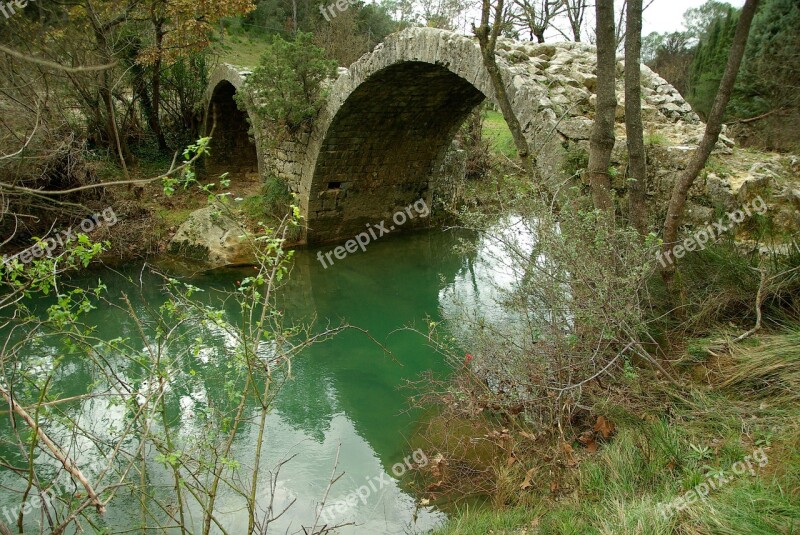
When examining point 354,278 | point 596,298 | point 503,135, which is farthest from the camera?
point 503,135

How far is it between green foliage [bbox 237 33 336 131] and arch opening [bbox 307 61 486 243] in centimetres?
59

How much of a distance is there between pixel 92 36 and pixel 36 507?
27.2 feet

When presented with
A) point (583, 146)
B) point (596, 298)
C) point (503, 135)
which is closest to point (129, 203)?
point (583, 146)

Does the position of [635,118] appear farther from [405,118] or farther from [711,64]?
[711,64]

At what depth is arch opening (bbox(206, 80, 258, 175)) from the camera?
12.2 metres

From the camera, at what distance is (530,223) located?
156 inches

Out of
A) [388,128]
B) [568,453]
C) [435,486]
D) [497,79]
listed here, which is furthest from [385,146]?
[568,453]

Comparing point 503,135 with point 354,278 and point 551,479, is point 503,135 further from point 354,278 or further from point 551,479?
point 551,479

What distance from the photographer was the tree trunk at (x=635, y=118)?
405 cm

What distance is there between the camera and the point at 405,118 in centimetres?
963

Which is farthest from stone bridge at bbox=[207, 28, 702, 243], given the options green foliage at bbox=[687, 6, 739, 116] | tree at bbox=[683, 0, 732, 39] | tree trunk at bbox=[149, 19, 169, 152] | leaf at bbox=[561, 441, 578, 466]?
tree at bbox=[683, 0, 732, 39]

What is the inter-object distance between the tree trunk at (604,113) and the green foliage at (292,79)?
17.6 feet

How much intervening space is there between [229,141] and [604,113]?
10.3 meters

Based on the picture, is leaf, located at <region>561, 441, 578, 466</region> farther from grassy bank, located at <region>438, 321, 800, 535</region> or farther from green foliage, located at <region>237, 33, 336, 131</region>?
green foliage, located at <region>237, 33, 336, 131</region>
